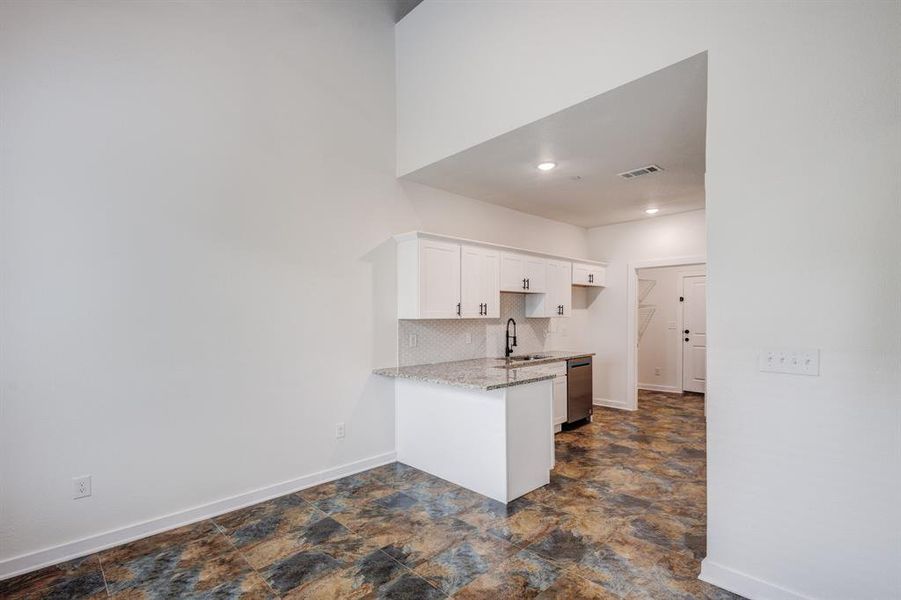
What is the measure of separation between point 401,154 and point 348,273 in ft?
4.26

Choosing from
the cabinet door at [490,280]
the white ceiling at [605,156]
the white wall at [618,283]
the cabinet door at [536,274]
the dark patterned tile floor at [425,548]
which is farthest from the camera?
the white wall at [618,283]

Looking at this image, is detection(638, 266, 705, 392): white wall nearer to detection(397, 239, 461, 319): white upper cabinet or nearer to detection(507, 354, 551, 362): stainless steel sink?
detection(507, 354, 551, 362): stainless steel sink

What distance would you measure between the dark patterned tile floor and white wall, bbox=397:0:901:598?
0.53 metres

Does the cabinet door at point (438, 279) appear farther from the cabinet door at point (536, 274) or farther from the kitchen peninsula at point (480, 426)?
the cabinet door at point (536, 274)

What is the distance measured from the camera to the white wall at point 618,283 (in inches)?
238

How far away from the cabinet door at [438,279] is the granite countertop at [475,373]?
52cm

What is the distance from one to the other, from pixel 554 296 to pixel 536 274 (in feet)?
1.61

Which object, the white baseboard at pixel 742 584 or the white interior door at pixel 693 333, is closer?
the white baseboard at pixel 742 584

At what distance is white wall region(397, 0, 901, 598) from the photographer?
184cm

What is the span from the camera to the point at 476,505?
3236 millimetres

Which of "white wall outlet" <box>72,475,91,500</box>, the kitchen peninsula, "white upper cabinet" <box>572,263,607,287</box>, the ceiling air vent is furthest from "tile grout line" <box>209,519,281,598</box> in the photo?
"white upper cabinet" <box>572,263,607,287</box>

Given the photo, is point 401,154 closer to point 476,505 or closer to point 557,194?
point 557,194

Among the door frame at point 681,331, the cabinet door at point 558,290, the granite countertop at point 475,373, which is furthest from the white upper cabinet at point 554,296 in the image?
the door frame at point 681,331

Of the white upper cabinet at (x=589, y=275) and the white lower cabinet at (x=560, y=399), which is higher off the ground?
the white upper cabinet at (x=589, y=275)
